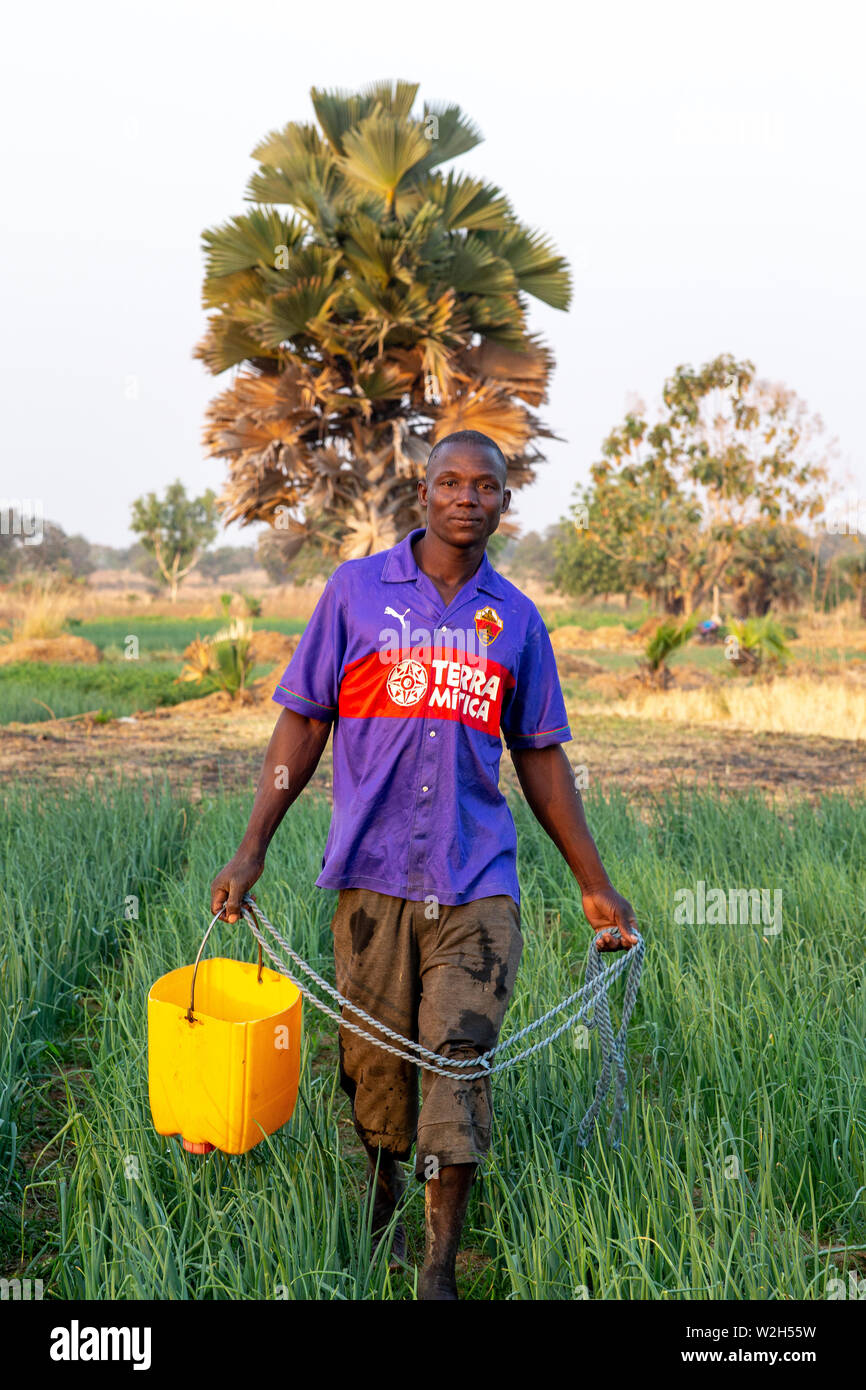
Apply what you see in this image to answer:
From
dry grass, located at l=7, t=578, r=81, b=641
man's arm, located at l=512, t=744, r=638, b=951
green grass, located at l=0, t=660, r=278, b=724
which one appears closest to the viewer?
man's arm, located at l=512, t=744, r=638, b=951

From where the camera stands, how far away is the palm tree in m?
13.1

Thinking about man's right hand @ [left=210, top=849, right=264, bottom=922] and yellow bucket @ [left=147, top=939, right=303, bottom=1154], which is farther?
man's right hand @ [left=210, top=849, right=264, bottom=922]

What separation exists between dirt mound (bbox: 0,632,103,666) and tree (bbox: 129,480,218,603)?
3192 cm

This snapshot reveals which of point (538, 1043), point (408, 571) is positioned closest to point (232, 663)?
point (538, 1043)

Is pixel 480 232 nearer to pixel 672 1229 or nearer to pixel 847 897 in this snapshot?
pixel 847 897

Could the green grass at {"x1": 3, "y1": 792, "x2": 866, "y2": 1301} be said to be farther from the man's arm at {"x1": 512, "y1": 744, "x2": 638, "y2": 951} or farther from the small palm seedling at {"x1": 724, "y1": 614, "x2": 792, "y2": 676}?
the small palm seedling at {"x1": 724, "y1": 614, "x2": 792, "y2": 676}

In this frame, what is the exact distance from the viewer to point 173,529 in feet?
179

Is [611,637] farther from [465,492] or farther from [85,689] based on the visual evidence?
[465,492]

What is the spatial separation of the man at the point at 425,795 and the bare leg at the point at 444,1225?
75 mm

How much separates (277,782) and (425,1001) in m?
0.58

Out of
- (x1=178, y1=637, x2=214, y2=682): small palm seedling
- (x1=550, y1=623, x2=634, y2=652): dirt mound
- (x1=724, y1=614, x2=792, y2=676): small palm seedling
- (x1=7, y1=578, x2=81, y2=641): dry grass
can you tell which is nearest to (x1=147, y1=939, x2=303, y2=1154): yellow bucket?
(x1=178, y1=637, x2=214, y2=682): small palm seedling
